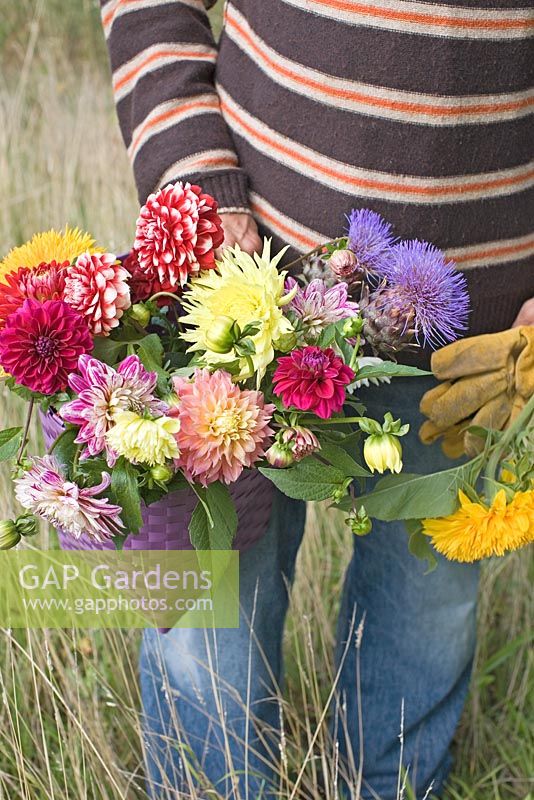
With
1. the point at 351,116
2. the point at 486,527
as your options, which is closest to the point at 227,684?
the point at 486,527

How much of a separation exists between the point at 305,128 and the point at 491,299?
228 millimetres

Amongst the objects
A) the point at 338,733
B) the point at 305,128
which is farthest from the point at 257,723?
the point at 305,128

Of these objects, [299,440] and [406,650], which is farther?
[406,650]

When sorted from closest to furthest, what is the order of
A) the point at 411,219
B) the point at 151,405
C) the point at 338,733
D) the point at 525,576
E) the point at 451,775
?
1. the point at 151,405
2. the point at 411,219
3. the point at 338,733
4. the point at 451,775
5. the point at 525,576

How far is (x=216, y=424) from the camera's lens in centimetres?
52

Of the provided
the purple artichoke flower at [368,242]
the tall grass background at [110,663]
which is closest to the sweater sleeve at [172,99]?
the purple artichoke flower at [368,242]

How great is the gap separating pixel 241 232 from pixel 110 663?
0.68 m

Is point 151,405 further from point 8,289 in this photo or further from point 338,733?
point 338,733

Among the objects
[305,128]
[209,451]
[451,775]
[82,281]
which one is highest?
[305,128]

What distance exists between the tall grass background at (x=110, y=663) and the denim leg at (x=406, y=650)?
64mm

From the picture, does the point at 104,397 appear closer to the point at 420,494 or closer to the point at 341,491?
the point at 341,491

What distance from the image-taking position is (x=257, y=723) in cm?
98

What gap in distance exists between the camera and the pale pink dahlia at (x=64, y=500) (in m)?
0.53

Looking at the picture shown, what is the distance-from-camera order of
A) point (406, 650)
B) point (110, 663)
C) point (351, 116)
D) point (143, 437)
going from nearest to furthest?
point (143, 437) < point (351, 116) < point (406, 650) < point (110, 663)
